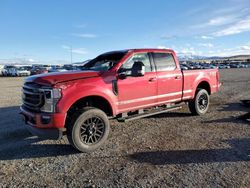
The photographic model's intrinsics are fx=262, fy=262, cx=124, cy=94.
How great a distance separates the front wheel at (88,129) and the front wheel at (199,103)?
3591 mm

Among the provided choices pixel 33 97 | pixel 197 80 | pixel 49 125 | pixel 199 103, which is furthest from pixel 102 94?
pixel 199 103

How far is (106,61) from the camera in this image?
21.6ft

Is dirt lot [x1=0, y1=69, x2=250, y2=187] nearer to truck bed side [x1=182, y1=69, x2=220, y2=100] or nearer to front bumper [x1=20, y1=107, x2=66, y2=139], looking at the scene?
front bumper [x1=20, y1=107, x2=66, y2=139]

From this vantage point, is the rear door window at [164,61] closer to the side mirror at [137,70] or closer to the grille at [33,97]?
the side mirror at [137,70]

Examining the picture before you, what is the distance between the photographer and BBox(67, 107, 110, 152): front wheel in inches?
198

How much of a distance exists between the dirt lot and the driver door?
29.0 inches

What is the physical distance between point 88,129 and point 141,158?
4.08ft

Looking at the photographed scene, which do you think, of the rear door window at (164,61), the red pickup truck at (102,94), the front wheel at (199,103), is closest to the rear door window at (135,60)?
the red pickup truck at (102,94)

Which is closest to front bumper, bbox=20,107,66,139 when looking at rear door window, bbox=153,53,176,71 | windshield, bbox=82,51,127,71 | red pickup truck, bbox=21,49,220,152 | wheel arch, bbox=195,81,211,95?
red pickup truck, bbox=21,49,220,152

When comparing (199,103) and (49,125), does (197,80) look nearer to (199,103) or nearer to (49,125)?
(199,103)

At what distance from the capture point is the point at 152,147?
17.5ft

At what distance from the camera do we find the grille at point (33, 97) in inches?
195

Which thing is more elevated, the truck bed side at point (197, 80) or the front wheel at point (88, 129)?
the truck bed side at point (197, 80)

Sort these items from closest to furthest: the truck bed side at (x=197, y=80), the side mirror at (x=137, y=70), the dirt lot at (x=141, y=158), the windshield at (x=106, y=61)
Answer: the dirt lot at (x=141, y=158) → the side mirror at (x=137, y=70) → the windshield at (x=106, y=61) → the truck bed side at (x=197, y=80)
